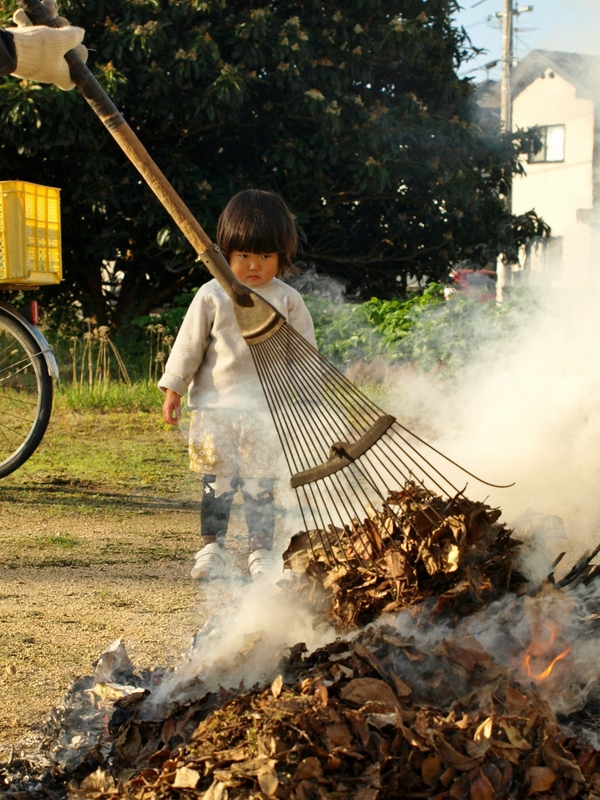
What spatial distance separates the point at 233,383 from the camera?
131 inches

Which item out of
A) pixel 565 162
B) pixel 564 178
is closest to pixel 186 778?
pixel 565 162

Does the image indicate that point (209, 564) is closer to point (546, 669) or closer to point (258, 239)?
point (258, 239)

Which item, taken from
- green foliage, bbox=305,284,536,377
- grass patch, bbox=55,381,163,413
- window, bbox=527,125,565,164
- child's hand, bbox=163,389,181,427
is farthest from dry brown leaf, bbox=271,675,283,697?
window, bbox=527,125,565,164

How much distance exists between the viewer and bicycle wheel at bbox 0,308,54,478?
4406 millimetres

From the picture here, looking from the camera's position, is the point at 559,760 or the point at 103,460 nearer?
the point at 559,760

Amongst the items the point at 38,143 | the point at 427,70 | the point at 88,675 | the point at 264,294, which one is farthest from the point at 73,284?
the point at 88,675

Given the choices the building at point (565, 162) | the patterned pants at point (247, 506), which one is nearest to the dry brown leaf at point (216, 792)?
the patterned pants at point (247, 506)

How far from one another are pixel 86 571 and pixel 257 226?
4.75 feet

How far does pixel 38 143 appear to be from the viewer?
7.87 m

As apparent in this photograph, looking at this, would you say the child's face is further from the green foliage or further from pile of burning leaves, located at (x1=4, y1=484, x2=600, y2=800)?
pile of burning leaves, located at (x1=4, y1=484, x2=600, y2=800)

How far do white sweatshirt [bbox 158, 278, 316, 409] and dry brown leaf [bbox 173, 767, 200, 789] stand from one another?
1.79m

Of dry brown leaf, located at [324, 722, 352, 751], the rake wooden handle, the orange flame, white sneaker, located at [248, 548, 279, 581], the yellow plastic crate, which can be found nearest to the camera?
dry brown leaf, located at [324, 722, 352, 751]

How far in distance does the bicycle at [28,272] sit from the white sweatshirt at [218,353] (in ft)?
4.16

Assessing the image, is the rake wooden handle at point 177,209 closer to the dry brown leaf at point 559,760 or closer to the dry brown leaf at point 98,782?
the dry brown leaf at point 98,782
